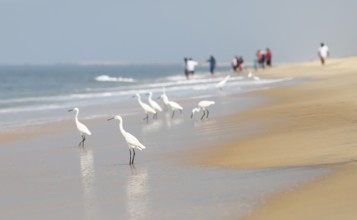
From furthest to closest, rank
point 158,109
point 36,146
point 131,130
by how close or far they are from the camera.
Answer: point 158,109 < point 131,130 < point 36,146

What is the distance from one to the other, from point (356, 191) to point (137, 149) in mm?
6151

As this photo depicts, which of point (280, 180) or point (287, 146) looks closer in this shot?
point (280, 180)

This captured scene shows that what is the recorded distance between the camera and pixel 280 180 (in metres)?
9.64

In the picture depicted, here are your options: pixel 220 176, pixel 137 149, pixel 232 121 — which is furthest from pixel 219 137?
pixel 220 176

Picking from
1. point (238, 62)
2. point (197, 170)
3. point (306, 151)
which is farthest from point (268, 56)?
point (197, 170)

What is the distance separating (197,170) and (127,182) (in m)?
1.13

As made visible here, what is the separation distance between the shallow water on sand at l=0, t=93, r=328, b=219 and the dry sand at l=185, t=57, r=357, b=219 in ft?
1.30

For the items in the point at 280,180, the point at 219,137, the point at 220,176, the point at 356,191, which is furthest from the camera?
the point at 219,137

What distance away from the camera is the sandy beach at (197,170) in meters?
8.44

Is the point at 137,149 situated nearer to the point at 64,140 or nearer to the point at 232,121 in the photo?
the point at 64,140

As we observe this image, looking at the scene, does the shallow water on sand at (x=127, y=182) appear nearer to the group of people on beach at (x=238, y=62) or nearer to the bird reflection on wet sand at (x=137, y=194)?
the bird reflection on wet sand at (x=137, y=194)

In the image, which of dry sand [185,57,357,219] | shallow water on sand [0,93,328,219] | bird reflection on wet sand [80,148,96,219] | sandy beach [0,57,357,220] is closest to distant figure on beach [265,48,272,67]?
dry sand [185,57,357,219]

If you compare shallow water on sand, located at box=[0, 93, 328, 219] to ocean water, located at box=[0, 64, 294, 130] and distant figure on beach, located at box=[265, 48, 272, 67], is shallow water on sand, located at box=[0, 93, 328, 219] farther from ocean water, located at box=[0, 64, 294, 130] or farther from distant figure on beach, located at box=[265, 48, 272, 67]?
distant figure on beach, located at box=[265, 48, 272, 67]

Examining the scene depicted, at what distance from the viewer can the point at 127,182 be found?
1061 centimetres
